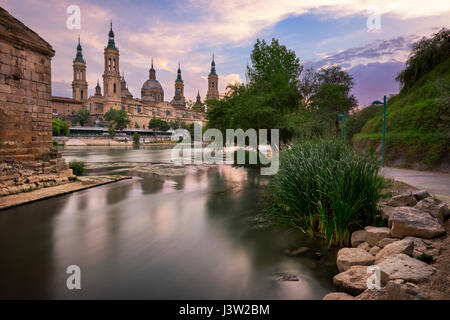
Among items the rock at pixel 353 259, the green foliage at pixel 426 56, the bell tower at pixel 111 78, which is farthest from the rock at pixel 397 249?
the bell tower at pixel 111 78

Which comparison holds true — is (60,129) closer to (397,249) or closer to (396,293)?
(397,249)

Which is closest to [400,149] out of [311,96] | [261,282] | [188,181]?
[188,181]

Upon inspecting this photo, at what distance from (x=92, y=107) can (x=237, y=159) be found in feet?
395

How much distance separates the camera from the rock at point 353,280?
154 inches

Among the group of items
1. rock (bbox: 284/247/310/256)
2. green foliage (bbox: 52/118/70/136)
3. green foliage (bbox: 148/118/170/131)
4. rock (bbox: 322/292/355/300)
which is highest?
green foliage (bbox: 148/118/170/131)

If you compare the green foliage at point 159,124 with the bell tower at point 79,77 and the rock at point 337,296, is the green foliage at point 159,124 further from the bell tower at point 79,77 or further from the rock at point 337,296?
the rock at point 337,296

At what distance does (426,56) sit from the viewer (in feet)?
68.7

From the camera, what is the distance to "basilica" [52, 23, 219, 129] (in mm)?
117500

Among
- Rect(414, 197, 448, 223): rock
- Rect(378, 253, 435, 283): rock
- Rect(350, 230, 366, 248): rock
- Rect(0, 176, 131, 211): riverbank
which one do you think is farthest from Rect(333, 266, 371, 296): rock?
Rect(0, 176, 131, 211): riverbank

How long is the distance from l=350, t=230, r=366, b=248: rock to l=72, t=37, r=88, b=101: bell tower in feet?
509

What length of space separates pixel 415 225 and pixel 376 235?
0.73 metres

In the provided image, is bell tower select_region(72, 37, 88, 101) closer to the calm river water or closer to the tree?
the tree

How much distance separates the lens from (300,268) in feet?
16.2
